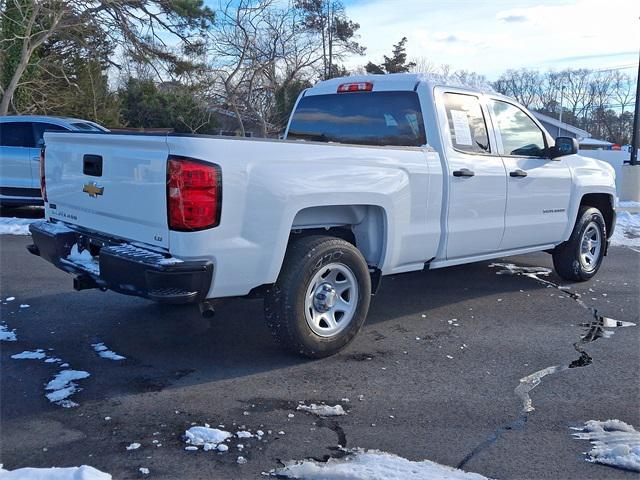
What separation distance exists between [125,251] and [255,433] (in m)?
1.45

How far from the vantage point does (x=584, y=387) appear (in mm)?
4410

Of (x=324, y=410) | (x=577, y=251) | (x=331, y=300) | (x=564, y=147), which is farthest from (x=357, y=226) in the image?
(x=577, y=251)

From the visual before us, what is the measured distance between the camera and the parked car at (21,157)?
11.4 metres

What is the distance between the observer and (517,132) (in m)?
6.59

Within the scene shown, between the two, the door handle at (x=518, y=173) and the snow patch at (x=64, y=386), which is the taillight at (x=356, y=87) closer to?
the door handle at (x=518, y=173)

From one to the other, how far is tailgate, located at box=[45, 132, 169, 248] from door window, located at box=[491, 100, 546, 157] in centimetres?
361

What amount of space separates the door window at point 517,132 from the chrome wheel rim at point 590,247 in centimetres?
131

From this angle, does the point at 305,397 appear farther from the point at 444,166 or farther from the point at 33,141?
the point at 33,141

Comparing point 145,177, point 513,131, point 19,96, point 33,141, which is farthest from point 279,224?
point 19,96

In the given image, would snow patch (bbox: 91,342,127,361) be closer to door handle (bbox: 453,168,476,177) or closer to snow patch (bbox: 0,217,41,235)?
door handle (bbox: 453,168,476,177)

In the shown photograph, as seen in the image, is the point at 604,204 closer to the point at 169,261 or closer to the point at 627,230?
the point at 627,230

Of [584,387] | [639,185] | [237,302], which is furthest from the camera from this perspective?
[639,185]

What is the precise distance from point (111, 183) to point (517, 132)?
4075 mm

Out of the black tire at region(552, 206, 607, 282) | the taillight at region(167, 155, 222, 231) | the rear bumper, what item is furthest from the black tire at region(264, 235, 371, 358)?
the black tire at region(552, 206, 607, 282)
